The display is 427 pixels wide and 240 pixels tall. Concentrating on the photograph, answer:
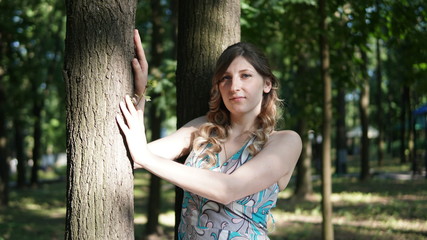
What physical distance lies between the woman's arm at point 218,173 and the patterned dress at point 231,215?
17 cm

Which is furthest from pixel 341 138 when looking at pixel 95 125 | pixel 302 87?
pixel 95 125

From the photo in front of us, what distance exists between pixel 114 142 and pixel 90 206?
1.11ft

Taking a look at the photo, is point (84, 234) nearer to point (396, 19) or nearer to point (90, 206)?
point (90, 206)

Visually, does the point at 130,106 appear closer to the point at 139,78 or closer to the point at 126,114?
the point at 126,114

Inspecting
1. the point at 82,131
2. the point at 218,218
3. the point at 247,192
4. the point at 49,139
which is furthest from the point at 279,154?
the point at 49,139

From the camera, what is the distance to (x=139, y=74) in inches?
108

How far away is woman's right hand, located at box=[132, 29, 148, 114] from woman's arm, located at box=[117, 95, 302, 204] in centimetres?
13

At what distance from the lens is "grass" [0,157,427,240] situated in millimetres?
10195

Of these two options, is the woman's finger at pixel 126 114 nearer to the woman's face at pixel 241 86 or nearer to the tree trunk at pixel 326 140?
the woman's face at pixel 241 86

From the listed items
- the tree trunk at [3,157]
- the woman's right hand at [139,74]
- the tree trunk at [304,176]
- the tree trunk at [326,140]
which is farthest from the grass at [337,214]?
the woman's right hand at [139,74]

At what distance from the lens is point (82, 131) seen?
8.40ft

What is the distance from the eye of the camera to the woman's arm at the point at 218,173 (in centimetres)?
247

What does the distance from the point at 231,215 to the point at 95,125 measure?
847 millimetres

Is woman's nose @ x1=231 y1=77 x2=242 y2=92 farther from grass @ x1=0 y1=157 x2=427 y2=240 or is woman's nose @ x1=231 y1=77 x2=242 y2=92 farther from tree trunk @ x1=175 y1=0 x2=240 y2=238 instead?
grass @ x1=0 y1=157 x2=427 y2=240
